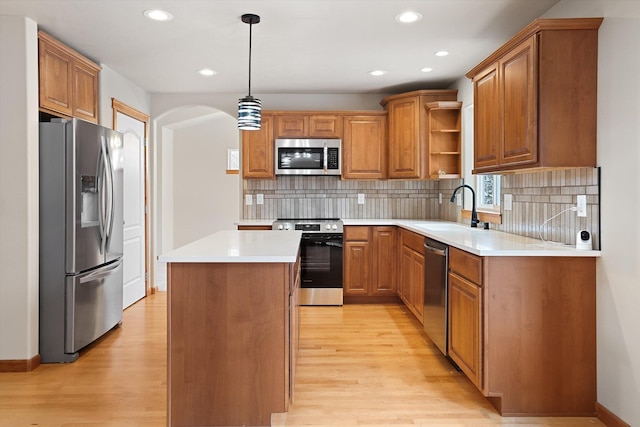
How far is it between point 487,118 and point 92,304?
10.5 ft

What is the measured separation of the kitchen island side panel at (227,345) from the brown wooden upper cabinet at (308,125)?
320cm

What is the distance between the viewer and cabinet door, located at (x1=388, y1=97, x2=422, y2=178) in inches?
193

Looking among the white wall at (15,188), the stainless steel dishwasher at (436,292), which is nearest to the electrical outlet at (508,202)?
the stainless steel dishwasher at (436,292)

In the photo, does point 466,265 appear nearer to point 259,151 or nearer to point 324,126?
point 324,126

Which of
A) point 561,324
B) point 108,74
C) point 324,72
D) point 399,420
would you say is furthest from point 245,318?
point 108,74

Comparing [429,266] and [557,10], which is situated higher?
[557,10]

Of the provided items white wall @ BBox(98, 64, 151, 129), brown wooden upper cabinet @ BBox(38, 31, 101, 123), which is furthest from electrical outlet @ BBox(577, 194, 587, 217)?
white wall @ BBox(98, 64, 151, 129)

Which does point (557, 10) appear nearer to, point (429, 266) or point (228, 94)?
point (429, 266)

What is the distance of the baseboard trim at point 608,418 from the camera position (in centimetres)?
226

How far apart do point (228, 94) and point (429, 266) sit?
130 inches

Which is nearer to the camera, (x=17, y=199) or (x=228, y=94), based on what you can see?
(x=17, y=199)

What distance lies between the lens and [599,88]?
243cm

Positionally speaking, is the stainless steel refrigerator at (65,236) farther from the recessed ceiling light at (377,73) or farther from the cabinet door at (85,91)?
the recessed ceiling light at (377,73)

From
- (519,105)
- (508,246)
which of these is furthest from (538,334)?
(519,105)
